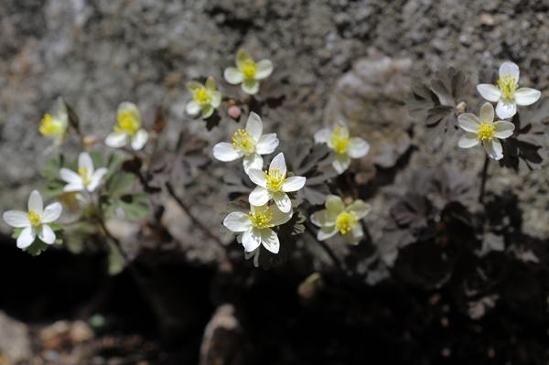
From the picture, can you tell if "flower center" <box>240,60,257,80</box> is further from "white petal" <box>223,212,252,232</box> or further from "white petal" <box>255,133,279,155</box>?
"white petal" <box>223,212,252,232</box>

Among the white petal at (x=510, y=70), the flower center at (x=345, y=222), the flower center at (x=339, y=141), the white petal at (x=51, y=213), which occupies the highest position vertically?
the white petal at (x=510, y=70)

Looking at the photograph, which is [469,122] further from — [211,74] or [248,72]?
[211,74]

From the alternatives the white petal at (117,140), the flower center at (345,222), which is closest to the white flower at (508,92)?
the flower center at (345,222)

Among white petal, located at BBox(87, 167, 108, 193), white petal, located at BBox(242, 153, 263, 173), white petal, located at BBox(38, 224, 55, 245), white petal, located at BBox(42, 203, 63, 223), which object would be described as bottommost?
white petal, located at BBox(87, 167, 108, 193)

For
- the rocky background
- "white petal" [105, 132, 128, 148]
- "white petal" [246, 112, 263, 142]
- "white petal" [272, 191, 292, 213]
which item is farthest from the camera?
the rocky background

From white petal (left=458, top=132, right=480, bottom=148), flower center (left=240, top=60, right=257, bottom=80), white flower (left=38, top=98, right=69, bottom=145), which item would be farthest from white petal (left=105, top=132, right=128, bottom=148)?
white petal (left=458, top=132, right=480, bottom=148)

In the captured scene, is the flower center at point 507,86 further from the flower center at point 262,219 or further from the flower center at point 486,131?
the flower center at point 262,219

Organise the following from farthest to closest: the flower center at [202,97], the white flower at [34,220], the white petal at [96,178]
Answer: the white petal at [96,178] < the flower center at [202,97] < the white flower at [34,220]

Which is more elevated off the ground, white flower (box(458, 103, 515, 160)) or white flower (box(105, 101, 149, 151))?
white flower (box(458, 103, 515, 160))
